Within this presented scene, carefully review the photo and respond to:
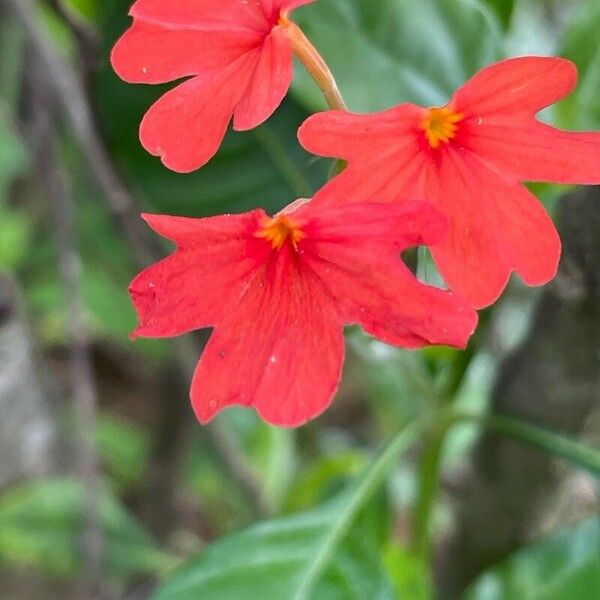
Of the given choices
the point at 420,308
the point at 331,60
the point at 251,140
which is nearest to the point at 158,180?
the point at 251,140

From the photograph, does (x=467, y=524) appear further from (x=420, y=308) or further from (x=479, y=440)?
(x=420, y=308)

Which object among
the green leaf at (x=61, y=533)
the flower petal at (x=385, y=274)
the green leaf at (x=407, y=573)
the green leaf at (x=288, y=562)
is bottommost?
the green leaf at (x=61, y=533)

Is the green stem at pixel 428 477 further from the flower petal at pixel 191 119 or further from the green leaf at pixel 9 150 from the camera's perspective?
the green leaf at pixel 9 150

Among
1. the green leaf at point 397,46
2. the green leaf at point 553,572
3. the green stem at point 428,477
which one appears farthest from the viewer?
the green stem at point 428,477

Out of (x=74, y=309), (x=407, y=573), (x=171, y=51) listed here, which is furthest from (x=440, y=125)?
(x=74, y=309)

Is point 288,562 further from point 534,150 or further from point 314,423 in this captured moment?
point 314,423

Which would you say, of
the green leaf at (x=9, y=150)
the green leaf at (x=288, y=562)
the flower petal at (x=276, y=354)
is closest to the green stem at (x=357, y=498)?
the green leaf at (x=288, y=562)
